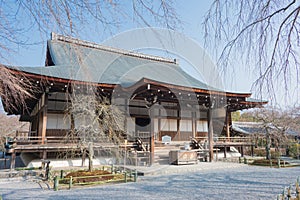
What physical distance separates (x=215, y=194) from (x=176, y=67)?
14.7 m

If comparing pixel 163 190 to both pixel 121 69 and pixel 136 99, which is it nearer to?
pixel 136 99

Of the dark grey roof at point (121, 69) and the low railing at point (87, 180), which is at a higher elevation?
the dark grey roof at point (121, 69)

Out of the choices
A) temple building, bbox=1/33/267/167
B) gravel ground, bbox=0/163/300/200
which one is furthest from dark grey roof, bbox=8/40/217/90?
gravel ground, bbox=0/163/300/200

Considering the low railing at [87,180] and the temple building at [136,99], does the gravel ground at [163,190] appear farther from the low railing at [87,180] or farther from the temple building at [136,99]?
the temple building at [136,99]

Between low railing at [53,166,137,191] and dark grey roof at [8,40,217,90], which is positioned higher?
dark grey roof at [8,40,217,90]

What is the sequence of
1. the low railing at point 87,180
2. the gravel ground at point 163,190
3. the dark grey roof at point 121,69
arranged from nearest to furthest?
the gravel ground at point 163,190 < the low railing at point 87,180 < the dark grey roof at point 121,69

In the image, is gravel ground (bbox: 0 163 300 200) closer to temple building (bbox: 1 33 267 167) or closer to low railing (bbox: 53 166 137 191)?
low railing (bbox: 53 166 137 191)

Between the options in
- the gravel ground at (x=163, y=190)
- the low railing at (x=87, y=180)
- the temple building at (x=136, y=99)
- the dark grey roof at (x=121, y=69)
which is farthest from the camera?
the dark grey roof at (x=121, y=69)

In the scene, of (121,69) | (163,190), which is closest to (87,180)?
(163,190)

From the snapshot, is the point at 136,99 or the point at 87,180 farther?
the point at 136,99

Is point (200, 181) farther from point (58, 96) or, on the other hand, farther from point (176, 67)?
point (176, 67)

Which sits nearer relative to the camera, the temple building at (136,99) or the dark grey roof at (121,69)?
the temple building at (136,99)

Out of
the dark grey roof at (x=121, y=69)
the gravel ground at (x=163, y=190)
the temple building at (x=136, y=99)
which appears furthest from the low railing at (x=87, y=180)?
the dark grey roof at (x=121, y=69)

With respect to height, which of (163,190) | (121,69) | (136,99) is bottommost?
(163,190)
